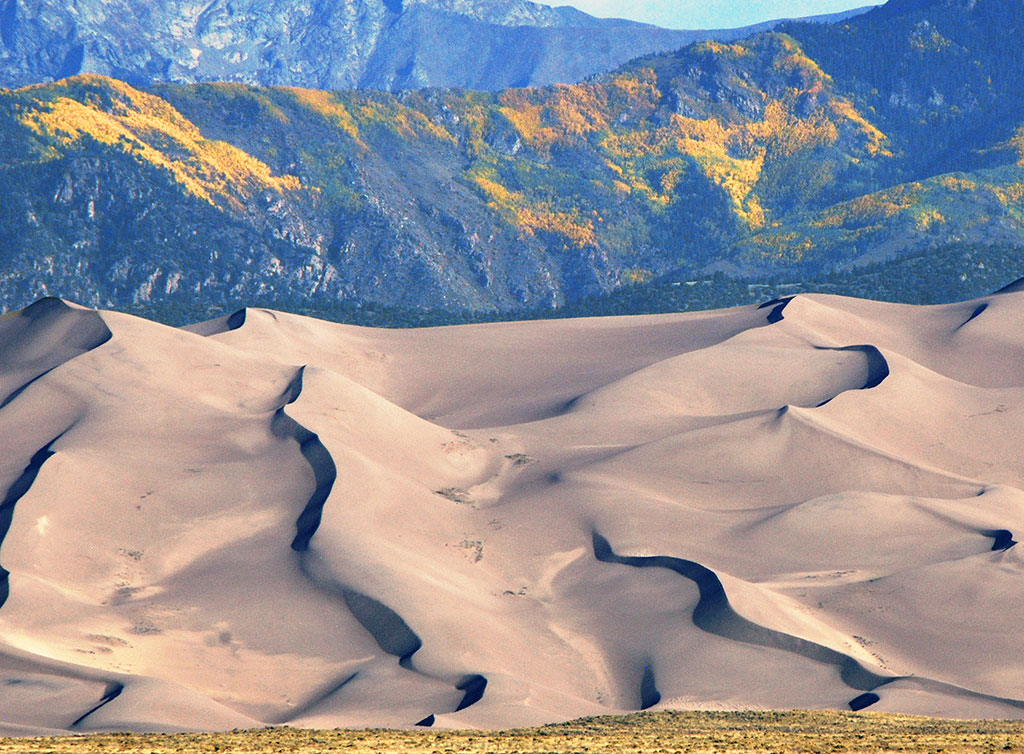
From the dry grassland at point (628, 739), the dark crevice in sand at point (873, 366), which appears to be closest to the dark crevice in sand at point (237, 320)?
the dark crevice in sand at point (873, 366)

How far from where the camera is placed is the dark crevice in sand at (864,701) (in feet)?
164

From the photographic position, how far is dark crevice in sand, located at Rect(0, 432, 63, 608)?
58656 mm

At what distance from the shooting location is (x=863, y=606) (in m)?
59.8

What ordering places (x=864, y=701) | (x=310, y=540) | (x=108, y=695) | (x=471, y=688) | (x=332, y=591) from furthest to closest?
(x=310, y=540) < (x=332, y=591) < (x=471, y=688) < (x=864, y=701) < (x=108, y=695)

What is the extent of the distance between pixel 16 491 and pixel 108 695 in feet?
64.7

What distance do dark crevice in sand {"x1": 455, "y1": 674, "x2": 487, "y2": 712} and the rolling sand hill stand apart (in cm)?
11

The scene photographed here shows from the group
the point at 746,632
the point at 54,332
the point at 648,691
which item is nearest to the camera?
Answer: the point at 648,691

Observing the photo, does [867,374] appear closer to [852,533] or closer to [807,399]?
[807,399]

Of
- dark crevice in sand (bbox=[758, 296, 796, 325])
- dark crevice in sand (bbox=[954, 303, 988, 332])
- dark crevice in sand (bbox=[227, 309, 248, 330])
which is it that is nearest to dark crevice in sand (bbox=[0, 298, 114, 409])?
dark crevice in sand (bbox=[227, 309, 248, 330])

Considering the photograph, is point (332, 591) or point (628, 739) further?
point (332, 591)

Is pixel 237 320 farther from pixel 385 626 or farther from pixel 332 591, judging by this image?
pixel 385 626

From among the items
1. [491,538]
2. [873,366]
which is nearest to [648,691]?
[491,538]

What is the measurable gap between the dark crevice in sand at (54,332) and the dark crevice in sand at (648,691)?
39568mm

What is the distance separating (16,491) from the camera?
6681cm
